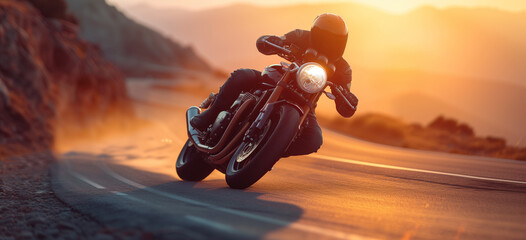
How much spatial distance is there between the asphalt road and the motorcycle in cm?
35

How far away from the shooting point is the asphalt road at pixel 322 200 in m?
3.70

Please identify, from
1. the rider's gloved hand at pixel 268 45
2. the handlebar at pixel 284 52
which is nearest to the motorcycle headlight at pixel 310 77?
the handlebar at pixel 284 52

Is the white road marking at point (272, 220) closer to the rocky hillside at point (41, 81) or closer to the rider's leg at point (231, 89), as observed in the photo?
the rider's leg at point (231, 89)

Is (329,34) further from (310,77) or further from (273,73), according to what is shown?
(273,73)

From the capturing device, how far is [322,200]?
5.01 metres

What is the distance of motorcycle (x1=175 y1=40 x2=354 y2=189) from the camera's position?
4852mm

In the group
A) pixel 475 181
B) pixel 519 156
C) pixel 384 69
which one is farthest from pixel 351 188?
pixel 384 69

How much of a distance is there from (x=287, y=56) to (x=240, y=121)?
907 mm

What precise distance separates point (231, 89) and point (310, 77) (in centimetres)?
152

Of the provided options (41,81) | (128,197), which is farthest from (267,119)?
(41,81)

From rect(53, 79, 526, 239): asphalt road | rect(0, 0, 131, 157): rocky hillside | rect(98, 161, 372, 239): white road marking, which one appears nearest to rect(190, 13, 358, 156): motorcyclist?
rect(53, 79, 526, 239): asphalt road

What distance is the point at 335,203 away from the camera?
15.9 feet

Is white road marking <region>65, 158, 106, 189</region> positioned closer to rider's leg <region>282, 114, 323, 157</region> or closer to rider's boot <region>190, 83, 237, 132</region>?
rider's boot <region>190, 83, 237, 132</region>

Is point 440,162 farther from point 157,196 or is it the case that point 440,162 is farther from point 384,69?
point 384,69
